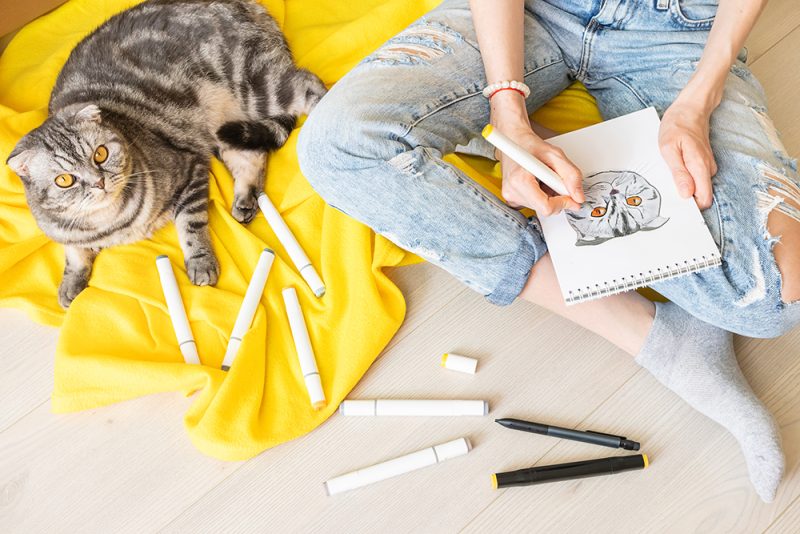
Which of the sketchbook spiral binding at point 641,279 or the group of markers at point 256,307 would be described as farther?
the group of markers at point 256,307

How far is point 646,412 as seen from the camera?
112 centimetres

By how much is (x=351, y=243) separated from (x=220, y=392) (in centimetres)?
35

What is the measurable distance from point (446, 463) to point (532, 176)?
1.62 feet

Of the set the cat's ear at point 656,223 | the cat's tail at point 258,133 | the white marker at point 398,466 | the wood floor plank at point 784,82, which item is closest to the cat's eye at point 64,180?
the cat's tail at point 258,133

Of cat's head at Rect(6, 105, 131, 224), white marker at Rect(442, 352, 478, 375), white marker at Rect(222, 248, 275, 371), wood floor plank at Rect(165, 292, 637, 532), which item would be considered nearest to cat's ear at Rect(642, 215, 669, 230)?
wood floor plank at Rect(165, 292, 637, 532)

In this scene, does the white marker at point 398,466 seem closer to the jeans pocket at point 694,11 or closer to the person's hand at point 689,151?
the person's hand at point 689,151

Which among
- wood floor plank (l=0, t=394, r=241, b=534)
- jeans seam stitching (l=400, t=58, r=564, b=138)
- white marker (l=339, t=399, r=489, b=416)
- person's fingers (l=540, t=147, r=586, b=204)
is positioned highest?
jeans seam stitching (l=400, t=58, r=564, b=138)

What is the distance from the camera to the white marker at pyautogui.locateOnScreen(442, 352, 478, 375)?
117 centimetres

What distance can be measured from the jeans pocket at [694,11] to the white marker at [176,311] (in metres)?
0.98

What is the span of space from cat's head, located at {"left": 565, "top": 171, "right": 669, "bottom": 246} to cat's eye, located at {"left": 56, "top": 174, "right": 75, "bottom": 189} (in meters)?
0.87

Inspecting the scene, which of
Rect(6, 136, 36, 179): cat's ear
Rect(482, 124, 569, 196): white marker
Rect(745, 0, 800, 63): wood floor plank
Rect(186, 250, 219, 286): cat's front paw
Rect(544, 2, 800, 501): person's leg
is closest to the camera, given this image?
Rect(482, 124, 569, 196): white marker

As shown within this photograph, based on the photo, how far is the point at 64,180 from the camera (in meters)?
1.21

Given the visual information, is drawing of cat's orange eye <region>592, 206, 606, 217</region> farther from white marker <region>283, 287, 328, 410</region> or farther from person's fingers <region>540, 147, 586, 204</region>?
white marker <region>283, 287, 328, 410</region>

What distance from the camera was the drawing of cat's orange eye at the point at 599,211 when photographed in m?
1.01
